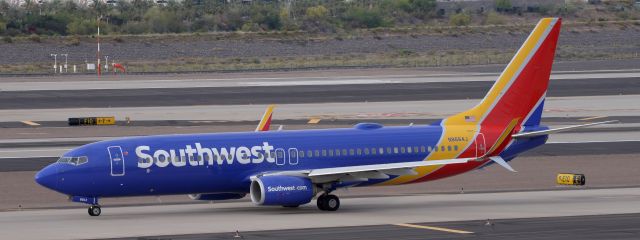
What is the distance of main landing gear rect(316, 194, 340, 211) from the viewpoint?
140 feet

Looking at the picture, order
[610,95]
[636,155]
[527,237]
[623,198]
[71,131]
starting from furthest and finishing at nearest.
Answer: [610,95] < [71,131] < [636,155] < [623,198] < [527,237]

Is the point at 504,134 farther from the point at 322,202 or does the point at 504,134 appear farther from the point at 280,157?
the point at 280,157

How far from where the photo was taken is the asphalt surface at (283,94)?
8888 cm

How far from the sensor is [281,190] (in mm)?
41406

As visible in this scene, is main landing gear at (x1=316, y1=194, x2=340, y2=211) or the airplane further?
main landing gear at (x1=316, y1=194, x2=340, y2=211)

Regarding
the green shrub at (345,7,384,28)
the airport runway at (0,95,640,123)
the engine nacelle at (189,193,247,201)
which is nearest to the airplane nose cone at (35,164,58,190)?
the engine nacelle at (189,193,247,201)

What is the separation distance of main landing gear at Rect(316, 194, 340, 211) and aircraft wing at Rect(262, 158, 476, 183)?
567mm

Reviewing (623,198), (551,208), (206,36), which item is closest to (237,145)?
(551,208)

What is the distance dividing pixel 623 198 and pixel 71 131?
117 ft

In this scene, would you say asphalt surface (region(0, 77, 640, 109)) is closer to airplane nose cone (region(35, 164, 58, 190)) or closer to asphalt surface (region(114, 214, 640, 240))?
airplane nose cone (region(35, 164, 58, 190))

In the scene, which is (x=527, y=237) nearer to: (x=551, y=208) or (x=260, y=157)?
(x=551, y=208)

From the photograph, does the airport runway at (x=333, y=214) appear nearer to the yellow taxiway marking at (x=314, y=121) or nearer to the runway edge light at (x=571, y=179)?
the runway edge light at (x=571, y=179)

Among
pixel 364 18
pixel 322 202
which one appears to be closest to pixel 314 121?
pixel 322 202

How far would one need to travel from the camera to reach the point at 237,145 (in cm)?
4284
